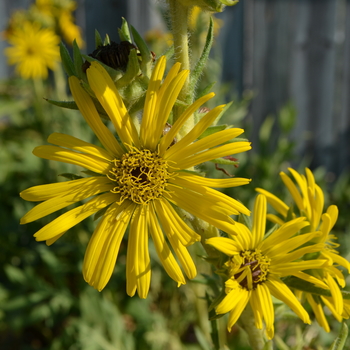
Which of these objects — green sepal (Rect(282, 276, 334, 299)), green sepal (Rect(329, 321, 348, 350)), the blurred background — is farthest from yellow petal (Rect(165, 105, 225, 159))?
the blurred background

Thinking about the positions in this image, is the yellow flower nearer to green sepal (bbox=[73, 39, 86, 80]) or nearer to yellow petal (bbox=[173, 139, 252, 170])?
green sepal (bbox=[73, 39, 86, 80])

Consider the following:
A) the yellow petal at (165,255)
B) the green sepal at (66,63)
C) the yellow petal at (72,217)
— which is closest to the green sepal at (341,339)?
the yellow petal at (165,255)

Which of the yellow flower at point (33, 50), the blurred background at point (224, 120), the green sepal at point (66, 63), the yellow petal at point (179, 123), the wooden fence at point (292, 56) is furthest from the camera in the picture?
the wooden fence at point (292, 56)

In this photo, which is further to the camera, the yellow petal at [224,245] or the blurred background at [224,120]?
the blurred background at [224,120]

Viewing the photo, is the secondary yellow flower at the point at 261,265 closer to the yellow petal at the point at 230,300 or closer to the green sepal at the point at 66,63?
the yellow petal at the point at 230,300

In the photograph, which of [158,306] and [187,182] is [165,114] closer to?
[187,182]

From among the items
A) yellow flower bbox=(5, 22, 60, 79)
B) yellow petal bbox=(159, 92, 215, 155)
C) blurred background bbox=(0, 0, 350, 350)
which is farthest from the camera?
yellow flower bbox=(5, 22, 60, 79)
